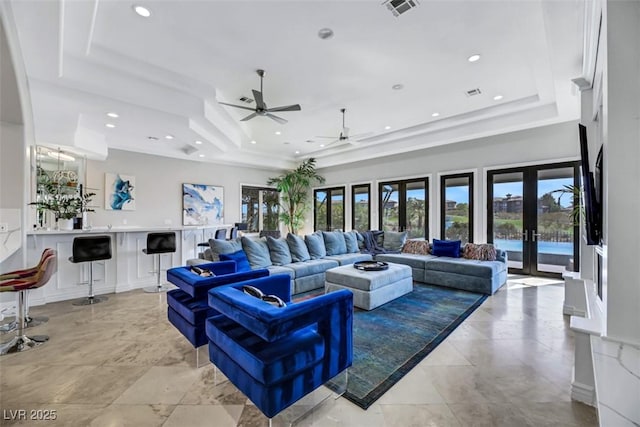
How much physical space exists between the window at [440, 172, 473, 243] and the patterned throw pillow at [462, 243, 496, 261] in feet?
4.06

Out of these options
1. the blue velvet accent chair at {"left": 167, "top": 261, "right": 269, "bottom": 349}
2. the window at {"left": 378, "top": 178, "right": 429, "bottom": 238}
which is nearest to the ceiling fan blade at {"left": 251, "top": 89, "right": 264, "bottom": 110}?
the blue velvet accent chair at {"left": 167, "top": 261, "right": 269, "bottom": 349}

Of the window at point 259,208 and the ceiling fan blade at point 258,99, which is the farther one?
the window at point 259,208

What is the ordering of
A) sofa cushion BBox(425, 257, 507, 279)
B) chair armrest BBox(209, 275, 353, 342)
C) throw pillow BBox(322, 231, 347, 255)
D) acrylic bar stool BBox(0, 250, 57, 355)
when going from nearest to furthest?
chair armrest BBox(209, 275, 353, 342), acrylic bar stool BBox(0, 250, 57, 355), sofa cushion BBox(425, 257, 507, 279), throw pillow BBox(322, 231, 347, 255)

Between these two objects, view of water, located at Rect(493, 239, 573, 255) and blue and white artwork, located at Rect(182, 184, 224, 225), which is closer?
view of water, located at Rect(493, 239, 573, 255)

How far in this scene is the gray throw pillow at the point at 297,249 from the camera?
17.1ft

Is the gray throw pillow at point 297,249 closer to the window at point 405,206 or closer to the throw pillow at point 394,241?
the throw pillow at point 394,241

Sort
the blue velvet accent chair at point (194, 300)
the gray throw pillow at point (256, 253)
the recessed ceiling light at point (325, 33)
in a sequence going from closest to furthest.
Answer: the blue velvet accent chair at point (194, 300) → the recessed ceiling light at point (325, 33) → the gray throw pillow at point (256, 253)

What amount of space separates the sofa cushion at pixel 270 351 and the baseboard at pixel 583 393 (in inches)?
73.3

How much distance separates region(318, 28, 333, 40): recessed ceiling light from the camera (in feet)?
10.1

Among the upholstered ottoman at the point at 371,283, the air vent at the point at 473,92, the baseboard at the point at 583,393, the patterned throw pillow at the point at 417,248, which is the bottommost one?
the baseboard at the point at 583,393

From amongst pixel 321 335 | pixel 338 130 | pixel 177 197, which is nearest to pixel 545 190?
pixel 338 130

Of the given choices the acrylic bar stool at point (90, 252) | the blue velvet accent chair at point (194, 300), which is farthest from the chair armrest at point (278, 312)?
the acrylic bar stool at point (90, 252)

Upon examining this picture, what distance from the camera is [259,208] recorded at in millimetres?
9688

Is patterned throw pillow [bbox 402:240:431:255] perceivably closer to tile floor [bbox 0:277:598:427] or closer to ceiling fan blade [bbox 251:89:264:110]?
tile floor [bbox 0:277:598:427]
